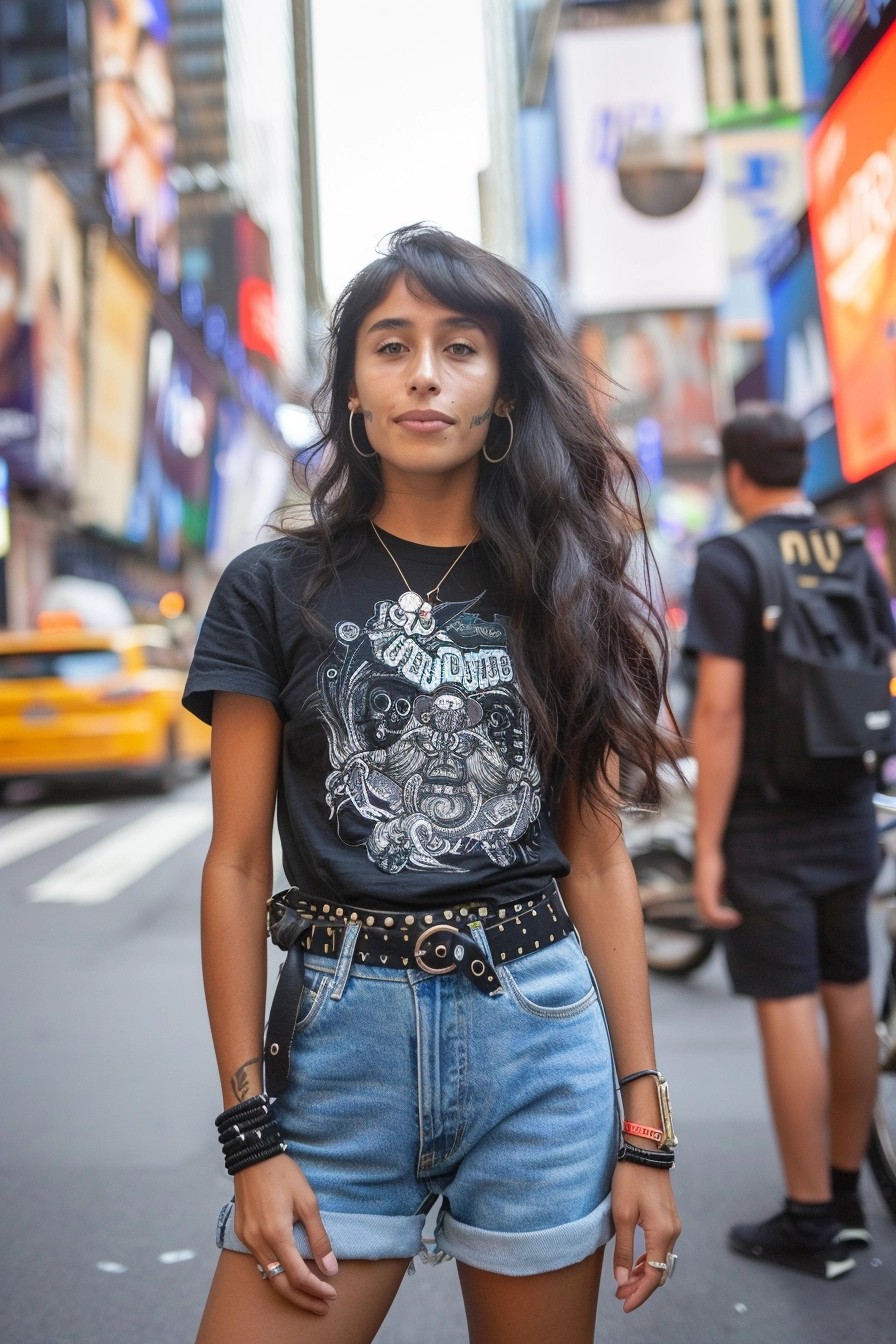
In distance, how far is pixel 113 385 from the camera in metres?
30.6

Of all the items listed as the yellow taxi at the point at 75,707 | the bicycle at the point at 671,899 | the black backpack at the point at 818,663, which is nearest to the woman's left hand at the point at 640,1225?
the black backpack at the point at 818,663

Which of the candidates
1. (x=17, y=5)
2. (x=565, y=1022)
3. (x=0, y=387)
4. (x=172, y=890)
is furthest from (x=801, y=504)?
(x=17, y=5)

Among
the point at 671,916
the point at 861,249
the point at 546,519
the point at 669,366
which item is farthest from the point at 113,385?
the point at 669,366

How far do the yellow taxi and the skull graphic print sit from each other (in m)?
11.1

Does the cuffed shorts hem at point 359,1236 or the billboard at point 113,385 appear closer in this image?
the cuffed shorts hem at point 359,1236

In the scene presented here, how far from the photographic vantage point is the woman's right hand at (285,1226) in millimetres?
1600

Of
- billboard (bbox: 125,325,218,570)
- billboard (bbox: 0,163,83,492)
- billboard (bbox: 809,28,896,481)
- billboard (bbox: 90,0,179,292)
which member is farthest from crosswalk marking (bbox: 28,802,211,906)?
billboard (bbox: 90,0,179,292)

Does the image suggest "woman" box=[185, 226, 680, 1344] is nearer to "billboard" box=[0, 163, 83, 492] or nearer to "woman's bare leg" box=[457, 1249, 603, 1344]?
"woman's bare leg" box=[457, 1249, 603, 1344]

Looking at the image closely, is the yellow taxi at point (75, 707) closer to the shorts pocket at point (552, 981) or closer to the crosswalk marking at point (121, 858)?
the crosswalk marking at point (121, 858)

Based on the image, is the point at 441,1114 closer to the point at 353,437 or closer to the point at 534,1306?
the point at 534,1306

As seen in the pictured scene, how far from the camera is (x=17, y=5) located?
37.9 m

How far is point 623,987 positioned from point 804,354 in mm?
23366

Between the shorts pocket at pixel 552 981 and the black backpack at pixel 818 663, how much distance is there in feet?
5.20

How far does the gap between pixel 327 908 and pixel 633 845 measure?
509 cm
